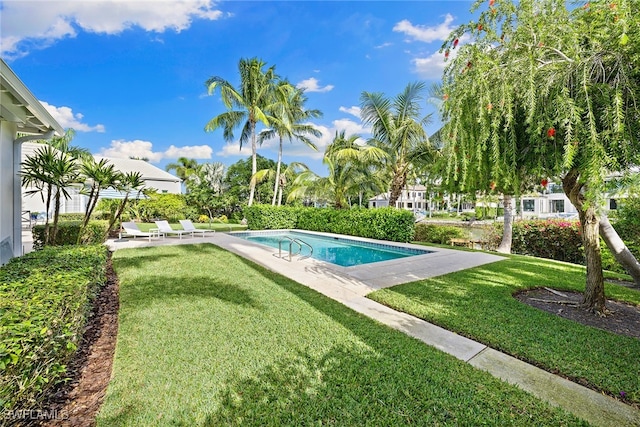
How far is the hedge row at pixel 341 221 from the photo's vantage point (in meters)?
14.3

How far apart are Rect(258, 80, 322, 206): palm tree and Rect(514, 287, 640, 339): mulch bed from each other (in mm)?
18622

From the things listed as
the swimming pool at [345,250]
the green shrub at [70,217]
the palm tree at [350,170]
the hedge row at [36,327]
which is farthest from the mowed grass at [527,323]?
the green shrub at [70,217]

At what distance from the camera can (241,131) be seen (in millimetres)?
22938

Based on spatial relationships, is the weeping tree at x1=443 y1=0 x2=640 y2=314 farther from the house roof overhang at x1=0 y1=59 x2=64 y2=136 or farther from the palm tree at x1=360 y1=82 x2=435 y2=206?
the palm tree at x1=360 y1=82 x2=435 y2=206

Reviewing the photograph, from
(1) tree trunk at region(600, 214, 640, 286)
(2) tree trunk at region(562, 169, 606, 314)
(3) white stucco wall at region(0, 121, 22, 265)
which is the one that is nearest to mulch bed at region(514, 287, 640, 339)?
(2) tree trunk at region(562, 169, 606, 314)

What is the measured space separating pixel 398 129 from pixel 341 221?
6.16m

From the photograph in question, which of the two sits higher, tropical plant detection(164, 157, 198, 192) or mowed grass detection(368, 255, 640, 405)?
tropical plant detection(164, 157, 198, 192)

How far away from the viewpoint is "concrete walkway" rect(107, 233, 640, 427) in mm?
2803

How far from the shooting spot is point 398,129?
14906 millimetres

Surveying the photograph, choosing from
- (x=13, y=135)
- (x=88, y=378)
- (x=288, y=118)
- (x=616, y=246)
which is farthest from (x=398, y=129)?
(x=88, y=378)

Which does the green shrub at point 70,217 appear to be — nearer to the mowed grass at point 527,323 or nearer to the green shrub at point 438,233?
the green shrub at point 438,233

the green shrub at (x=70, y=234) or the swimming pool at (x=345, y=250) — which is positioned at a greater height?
the green shrub at (x=70, y=234)

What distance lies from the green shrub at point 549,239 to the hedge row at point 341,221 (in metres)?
4.71

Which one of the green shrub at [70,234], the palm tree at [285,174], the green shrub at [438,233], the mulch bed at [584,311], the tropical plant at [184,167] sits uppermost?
the tropical plant at [184,167]
